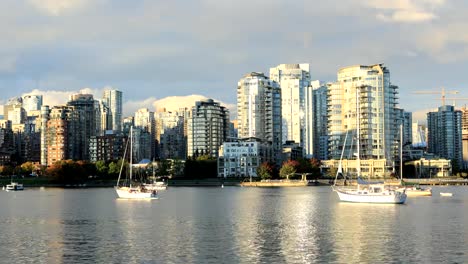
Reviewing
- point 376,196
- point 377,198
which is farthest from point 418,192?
point 376,196

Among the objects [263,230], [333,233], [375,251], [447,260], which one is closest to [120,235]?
[263,230]

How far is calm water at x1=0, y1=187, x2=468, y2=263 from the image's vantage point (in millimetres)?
62531

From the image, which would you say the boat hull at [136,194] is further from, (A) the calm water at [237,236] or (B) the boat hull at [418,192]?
(B) the boat hull at [418,192]

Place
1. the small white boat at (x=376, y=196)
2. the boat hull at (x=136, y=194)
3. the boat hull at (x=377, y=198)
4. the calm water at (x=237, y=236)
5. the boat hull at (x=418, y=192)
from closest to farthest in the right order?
1. the calm water at (x=237, y=236)
2. the boat hull at (x=377, y=198)
3. the small white boat at (x=376, y=196)
4. the boat hull at (x=136, y=194)
5. the boat hull at (x=418, y=192)

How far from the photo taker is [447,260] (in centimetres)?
6022

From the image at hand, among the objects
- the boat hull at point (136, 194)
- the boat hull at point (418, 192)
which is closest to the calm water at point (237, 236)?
the boat hull at point (136, 194)

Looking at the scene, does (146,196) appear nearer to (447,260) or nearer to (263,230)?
(263,230)

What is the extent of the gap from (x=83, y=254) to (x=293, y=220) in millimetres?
40679

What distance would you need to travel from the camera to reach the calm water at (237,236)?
62531 mm

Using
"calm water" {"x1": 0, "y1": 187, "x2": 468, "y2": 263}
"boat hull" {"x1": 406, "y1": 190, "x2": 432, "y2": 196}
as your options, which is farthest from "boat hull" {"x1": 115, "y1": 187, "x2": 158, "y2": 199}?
"boat hull" {"x1": 406, "y1": 190, "x2": 432, "y2": 196}

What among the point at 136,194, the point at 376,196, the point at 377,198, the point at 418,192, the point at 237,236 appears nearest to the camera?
the point at 237,236

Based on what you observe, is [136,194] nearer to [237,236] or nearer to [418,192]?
[418,192]

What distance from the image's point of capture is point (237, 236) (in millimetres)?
77500

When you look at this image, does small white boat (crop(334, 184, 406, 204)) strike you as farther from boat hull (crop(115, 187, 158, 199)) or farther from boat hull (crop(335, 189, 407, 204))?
boat hull (crop(115, 187, 158, 199))
